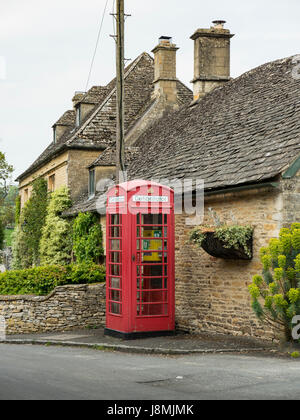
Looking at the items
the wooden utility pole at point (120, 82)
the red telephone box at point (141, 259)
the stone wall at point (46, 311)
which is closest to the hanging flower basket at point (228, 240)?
the red telephone box at point (141, 259)

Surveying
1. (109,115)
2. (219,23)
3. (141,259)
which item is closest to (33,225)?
(109,115)

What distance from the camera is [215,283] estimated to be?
42.4 feet

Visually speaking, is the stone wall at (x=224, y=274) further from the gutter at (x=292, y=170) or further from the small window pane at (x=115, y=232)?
the small window pane at (x=115, y=232)

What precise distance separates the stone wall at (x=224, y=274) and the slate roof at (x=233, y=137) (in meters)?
0.49

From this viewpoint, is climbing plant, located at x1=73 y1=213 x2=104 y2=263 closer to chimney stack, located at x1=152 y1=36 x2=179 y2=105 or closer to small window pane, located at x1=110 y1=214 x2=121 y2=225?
chimney stack, located at x1=152 y1=36 x2=179 y2=105

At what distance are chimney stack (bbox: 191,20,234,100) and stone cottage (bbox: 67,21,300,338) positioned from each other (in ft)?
4.90

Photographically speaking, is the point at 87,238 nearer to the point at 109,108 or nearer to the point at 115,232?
the point at 109,108

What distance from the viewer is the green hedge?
1595 cm

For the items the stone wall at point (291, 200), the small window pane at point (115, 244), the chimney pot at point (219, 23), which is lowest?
the small window pane at point (115, 244)

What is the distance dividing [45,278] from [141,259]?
14.7 feet

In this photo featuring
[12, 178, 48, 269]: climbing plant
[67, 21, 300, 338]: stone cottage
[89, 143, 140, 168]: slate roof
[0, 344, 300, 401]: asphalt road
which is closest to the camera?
[0, 344, 300, 401]: asphalt road

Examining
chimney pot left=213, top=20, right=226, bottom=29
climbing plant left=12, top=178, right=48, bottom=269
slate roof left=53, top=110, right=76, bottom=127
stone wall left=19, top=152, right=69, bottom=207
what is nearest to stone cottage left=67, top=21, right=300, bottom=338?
chimney pot left=213, top=20, right=226, bottom=29

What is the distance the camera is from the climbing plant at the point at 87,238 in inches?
813
